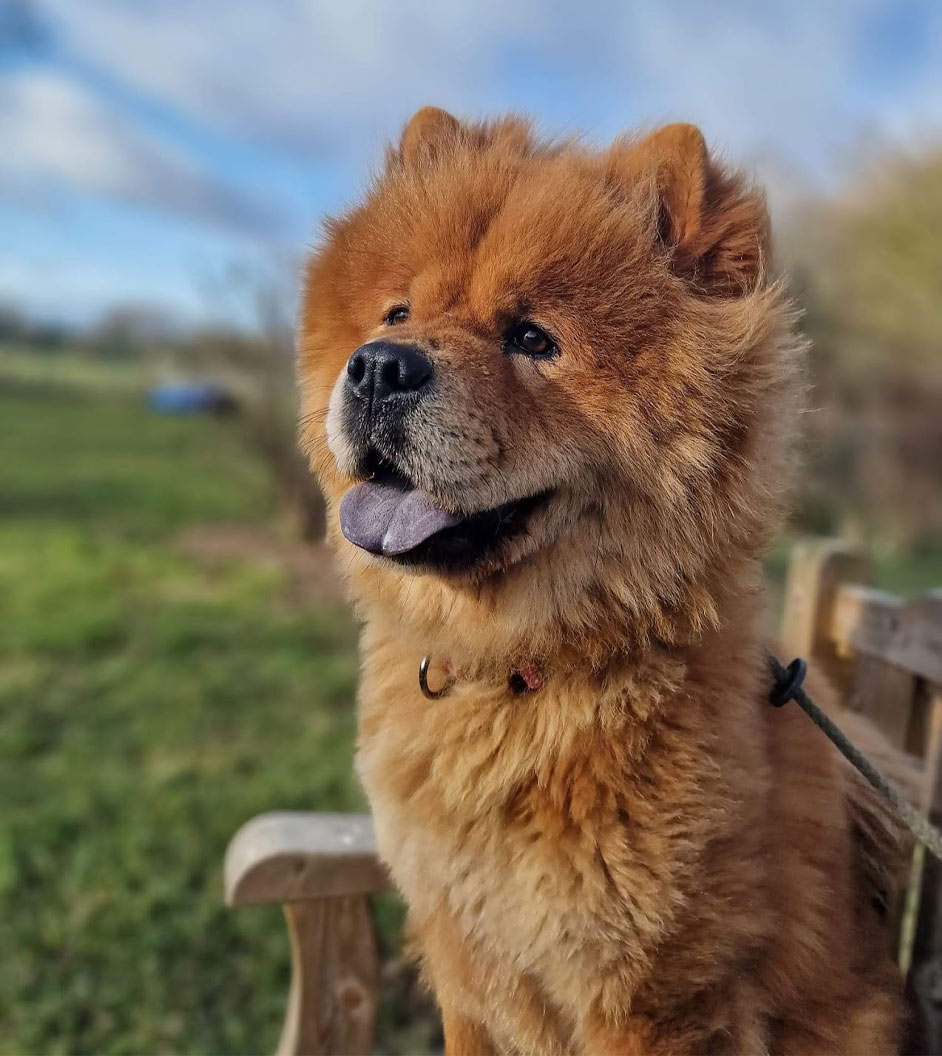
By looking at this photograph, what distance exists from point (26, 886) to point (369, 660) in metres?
2.49

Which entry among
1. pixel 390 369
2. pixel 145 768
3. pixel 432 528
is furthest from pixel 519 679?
pixel 145 768

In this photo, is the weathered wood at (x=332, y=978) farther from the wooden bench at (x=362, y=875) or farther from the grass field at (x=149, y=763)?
the grass field at (x=149, y=763)

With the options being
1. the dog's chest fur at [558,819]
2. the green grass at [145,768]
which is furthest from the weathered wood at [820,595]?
the green grass at [145,768]

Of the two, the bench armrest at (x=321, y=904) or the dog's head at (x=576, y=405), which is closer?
the dog's head at (x=576, y=405)

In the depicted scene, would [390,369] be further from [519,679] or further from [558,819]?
[558,819]

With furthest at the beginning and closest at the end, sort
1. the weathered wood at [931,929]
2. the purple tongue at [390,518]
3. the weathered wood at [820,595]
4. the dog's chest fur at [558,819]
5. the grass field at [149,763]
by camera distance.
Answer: the grass field at [149,763]
the weathered wood at [820,595]
the weathered wood at [931,929]
the purple tongue at [390,518]
the dog's chest fur at [558,819]

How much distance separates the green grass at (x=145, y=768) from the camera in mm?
3127

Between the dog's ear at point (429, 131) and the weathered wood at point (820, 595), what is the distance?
1.60 meters

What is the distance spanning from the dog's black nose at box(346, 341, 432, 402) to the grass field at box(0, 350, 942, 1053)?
2.46 m

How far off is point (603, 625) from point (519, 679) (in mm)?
205

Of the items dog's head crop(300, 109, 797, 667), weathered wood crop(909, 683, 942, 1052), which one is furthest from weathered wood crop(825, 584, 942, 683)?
dog's head crop(300, 109, 797, 667)

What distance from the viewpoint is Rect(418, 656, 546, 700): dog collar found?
1761 mm

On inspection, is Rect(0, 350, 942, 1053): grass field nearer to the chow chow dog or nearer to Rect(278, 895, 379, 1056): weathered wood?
Rect(278, 895, 379, 1056): weathered wood

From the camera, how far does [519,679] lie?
1.78 m
